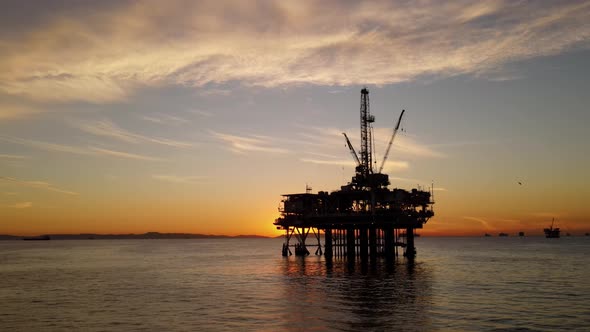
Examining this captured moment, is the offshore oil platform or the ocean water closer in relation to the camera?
the ocean water

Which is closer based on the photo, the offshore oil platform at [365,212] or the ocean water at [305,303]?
the ocean water at [305,303]

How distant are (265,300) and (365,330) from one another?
675 inches

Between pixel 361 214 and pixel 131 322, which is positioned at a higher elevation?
pixel 361 214

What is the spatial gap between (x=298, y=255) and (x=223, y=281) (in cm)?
5989

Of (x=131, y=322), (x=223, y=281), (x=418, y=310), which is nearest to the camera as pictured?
(x=131, y=322)

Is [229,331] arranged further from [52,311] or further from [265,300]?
[52,311]

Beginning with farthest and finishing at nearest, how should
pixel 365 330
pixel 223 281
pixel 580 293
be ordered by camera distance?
pixel 223 281
pixel 580 293
pixel 365 330

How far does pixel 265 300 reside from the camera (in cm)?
4941

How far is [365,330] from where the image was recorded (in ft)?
112

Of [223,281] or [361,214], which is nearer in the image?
[223,281]

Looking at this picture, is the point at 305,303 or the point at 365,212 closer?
the point at 305,303

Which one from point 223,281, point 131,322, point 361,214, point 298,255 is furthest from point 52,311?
point 298,255

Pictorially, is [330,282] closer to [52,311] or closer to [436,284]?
[436,284]

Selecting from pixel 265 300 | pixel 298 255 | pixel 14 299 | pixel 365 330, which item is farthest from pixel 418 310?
pixel 298 255
